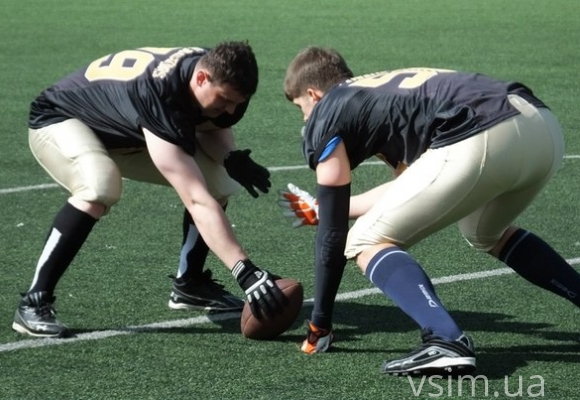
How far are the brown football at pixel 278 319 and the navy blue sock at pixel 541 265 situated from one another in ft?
3.50

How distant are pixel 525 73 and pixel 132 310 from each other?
390 inches

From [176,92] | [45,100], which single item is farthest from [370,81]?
[45,100]

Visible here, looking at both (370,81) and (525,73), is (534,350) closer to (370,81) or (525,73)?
(370,81)

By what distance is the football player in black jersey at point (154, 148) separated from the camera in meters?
6.10

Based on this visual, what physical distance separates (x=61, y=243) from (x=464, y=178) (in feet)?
6.90

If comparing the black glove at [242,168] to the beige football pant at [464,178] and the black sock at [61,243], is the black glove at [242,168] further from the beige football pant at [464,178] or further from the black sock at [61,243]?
the beige football pant at [464,178]

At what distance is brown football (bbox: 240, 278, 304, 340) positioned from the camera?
6.18 m

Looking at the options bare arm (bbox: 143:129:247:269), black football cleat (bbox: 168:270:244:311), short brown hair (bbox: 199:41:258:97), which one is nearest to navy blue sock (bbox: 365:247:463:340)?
bare arm (bbox: 143:129:247:269)

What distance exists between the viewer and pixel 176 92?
6309mm

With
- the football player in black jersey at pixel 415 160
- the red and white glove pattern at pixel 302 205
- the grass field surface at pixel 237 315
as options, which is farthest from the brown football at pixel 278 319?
the red and white glove pattern at pixel 302 205

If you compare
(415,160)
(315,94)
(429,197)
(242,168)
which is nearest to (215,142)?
(242,168)

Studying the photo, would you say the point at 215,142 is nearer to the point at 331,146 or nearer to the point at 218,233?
the point at 218,233

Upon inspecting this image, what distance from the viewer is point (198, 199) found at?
6.11 metres

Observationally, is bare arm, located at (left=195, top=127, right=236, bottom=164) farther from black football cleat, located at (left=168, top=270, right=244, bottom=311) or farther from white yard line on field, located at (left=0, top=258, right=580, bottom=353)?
white yard line on field, located at (left=0, top=258, right=580, bottom=353)
